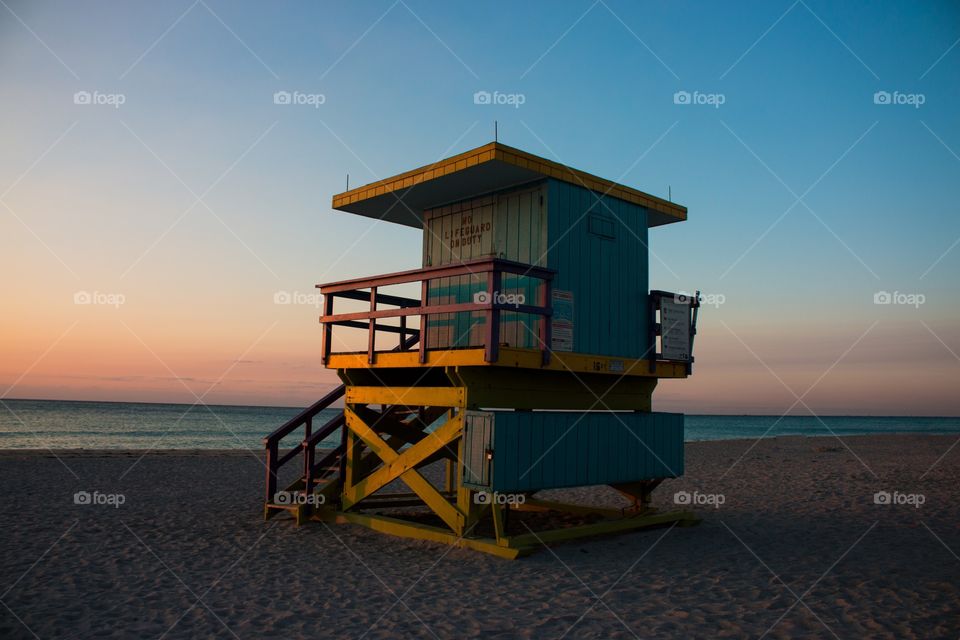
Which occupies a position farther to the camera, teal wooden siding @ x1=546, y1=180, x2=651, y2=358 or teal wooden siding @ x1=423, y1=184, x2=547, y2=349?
teal wooden siding @ x1=546, y1=180, x2=651, y2=358

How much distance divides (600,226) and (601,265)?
0.59 meters

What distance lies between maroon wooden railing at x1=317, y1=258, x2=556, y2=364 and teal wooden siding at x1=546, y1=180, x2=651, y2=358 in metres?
0.72

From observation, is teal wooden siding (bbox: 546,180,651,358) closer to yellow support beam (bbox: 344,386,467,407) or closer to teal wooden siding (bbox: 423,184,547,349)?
teal wooden siding (bbox: 423,184,547,349)

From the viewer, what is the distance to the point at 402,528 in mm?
9844

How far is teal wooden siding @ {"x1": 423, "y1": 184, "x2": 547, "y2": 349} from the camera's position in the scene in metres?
9.71

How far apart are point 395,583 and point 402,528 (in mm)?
2462

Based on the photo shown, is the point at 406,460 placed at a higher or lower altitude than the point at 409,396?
lower

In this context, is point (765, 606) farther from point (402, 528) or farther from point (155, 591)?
point (155, 591)
